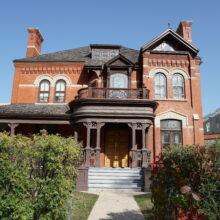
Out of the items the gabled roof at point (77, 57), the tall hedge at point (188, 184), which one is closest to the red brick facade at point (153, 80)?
the gabled roof at point (77, 57)

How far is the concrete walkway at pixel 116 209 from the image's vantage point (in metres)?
6.77

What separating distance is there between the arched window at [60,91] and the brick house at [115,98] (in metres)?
0.08

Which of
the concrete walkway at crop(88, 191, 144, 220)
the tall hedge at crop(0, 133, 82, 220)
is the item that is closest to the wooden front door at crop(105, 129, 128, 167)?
the concrete walkway at crop(88, 191, 144, 220)

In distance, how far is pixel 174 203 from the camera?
432 cm

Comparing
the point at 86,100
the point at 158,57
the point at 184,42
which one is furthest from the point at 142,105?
the point at 184,42

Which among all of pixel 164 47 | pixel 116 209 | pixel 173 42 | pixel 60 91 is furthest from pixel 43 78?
pixel 116 209

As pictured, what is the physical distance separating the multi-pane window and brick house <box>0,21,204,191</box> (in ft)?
0.09

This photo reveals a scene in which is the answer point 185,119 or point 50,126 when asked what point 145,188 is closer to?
point 185,119

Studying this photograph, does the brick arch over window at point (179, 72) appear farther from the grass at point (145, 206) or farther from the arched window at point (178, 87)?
the grass at point (145, 206)

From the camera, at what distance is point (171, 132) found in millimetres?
16156

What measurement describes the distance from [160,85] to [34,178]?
13.6 m

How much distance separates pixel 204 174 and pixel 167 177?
0.81 meters

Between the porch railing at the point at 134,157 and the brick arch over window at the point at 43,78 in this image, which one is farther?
the brick arch over window at the point at 43,78

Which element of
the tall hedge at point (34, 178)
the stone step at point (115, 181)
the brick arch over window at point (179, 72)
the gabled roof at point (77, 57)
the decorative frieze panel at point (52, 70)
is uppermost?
the gabled roof at point (77, 57)
